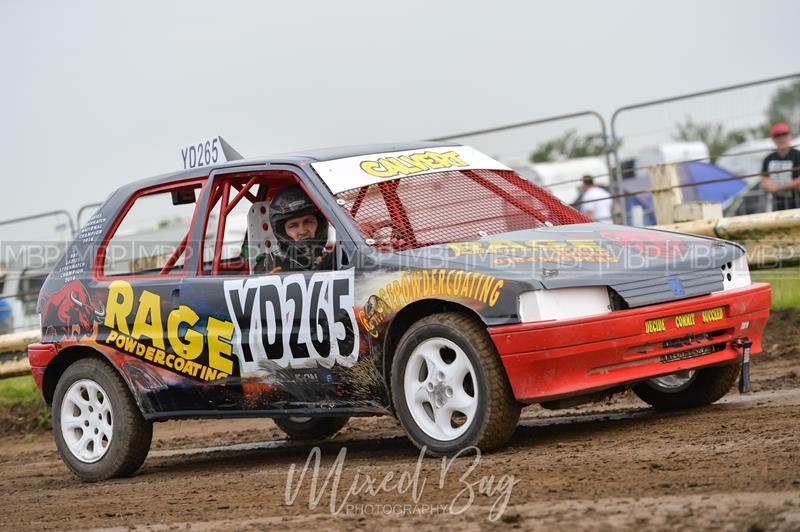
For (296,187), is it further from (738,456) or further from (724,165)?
(724,165)

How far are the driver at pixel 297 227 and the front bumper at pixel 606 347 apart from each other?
5.23 feet

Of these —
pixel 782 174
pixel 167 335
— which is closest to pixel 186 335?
pixel 167 335

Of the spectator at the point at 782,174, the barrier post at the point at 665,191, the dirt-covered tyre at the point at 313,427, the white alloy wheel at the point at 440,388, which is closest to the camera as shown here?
the white alloy wheel at the point at 440,388

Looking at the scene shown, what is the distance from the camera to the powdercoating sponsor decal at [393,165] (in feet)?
19.9

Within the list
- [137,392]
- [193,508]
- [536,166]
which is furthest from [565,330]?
[536,166]

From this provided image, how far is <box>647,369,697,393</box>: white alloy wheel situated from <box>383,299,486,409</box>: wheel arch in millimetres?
1553

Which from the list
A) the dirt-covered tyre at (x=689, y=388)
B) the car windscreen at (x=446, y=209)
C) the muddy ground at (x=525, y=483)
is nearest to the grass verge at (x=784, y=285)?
the muddy ground at (x=525, y=483)

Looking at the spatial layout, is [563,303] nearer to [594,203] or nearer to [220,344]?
[220,344]

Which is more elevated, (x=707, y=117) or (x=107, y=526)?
(x=707, y=117)

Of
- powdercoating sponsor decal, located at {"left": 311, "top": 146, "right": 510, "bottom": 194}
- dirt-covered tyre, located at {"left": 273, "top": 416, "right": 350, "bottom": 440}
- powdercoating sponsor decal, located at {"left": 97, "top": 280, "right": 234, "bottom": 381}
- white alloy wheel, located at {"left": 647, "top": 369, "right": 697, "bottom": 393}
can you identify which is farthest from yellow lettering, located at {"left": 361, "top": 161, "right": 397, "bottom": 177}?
dirt-covered tyre, located at {"left": 273, "top": 416, "right": 350, "bottom": 440}

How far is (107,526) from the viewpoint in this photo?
4.82 m

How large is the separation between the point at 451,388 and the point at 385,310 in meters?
0.52

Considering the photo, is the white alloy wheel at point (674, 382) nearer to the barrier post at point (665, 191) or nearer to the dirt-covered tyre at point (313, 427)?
the dirt-covered tyre at point (313, 427)

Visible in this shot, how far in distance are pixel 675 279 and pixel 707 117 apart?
7.01 m
